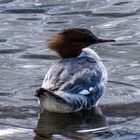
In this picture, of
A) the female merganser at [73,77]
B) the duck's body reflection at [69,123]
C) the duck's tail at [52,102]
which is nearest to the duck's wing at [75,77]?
the female merganser at [73,77]

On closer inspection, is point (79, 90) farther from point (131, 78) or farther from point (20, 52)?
point (20, 52)

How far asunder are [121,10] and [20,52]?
10.1 ft

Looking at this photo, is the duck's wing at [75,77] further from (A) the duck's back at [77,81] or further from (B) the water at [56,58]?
(B) the water at [56,58]

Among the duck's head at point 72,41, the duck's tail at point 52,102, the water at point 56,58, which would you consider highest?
Result: the duck's head at point 72,41

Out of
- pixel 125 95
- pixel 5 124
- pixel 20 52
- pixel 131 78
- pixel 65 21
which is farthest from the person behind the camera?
pixel 65 21

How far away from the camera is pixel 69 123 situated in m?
7.76

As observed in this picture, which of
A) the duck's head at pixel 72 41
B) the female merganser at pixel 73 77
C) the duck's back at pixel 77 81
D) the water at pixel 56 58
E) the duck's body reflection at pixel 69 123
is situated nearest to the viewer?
the duck's body reflection at pixel 69 123

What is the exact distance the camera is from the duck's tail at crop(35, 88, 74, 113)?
24.2ft

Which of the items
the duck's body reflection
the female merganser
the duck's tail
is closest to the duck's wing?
the female merganser

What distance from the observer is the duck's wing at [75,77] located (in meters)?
7.86

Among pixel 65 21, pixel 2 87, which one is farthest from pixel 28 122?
pixel 65 21

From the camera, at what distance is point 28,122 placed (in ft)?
25.1

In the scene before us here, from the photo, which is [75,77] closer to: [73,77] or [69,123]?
[73,77]

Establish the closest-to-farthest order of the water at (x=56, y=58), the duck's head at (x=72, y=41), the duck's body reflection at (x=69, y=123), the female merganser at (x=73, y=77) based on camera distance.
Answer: the duck's body reflection at (x=69, y=123) < the water at (x=56, y=58) < the female merganser at (x=73, y=77) < the duck's head at (x=72, y=41)
